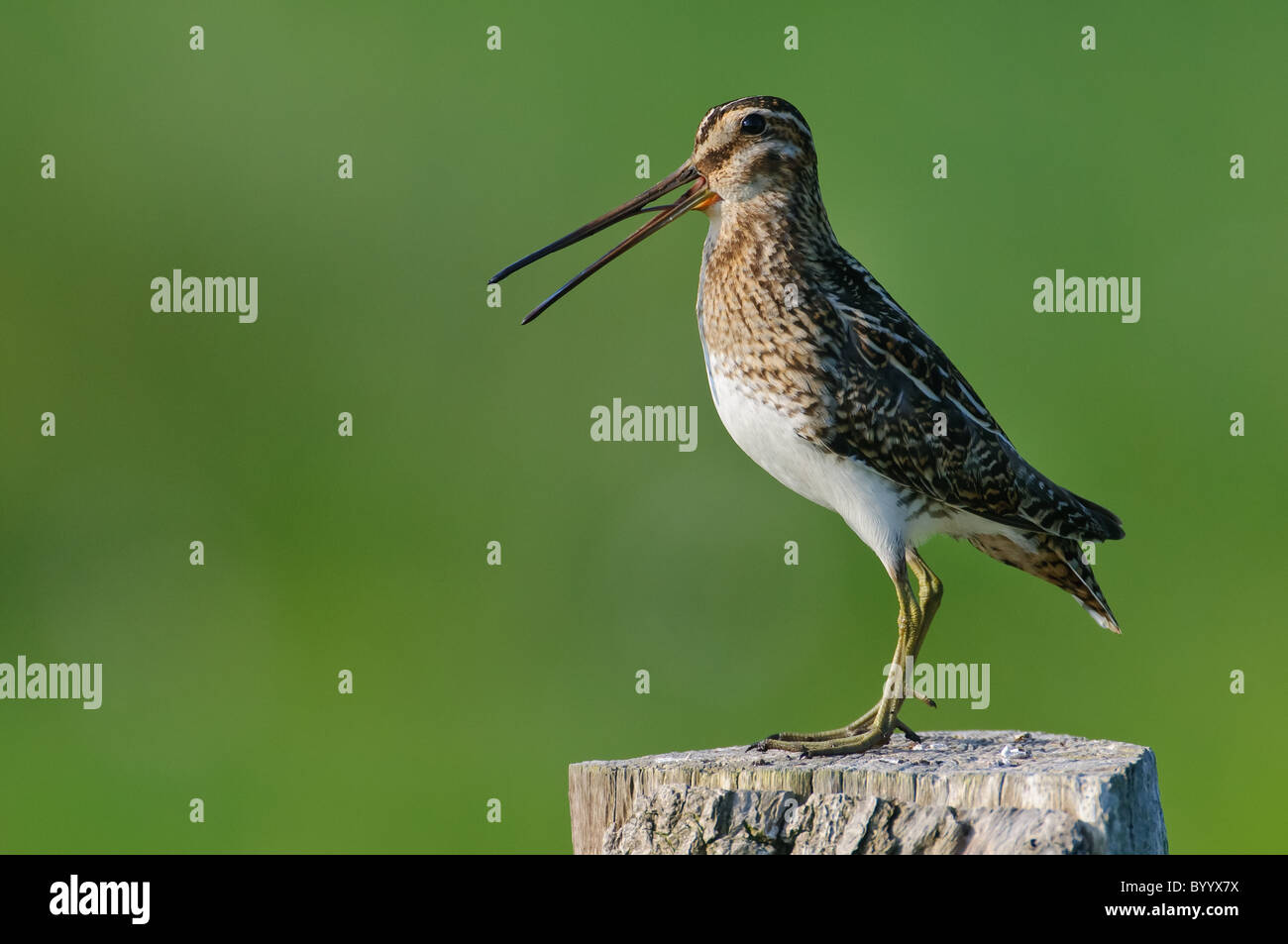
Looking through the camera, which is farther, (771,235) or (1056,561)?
(1056,561)

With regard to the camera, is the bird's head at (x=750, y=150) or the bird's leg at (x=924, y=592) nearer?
the bird's head at (x=750, y=150)

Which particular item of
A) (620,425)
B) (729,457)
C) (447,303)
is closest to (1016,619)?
(729,457)

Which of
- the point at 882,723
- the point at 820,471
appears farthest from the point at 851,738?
the point at 820,471

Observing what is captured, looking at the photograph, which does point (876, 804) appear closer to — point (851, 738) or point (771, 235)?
point (851, 738)

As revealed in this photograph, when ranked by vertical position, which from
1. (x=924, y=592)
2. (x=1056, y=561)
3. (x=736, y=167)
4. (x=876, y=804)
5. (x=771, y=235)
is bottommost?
(x=876, y=804)

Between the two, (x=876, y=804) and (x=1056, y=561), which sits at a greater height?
(x=1056, y=561)

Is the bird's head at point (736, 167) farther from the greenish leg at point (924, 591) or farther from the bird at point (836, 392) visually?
the greenish leg at point (924, 591)

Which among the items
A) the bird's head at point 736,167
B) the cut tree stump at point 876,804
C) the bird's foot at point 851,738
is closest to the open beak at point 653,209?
the bird's head at point 736,167

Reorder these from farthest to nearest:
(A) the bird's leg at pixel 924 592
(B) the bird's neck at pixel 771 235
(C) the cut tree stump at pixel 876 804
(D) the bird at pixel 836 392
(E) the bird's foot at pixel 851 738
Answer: (A) the bird's leg at pixel 924 592, (B) the bird's neck at pixel 771 235, (D) the bird at pixel 836 392, (E) the bird's foot at pixel 851 738, (C) the cut tree stump at pixel 876 804
